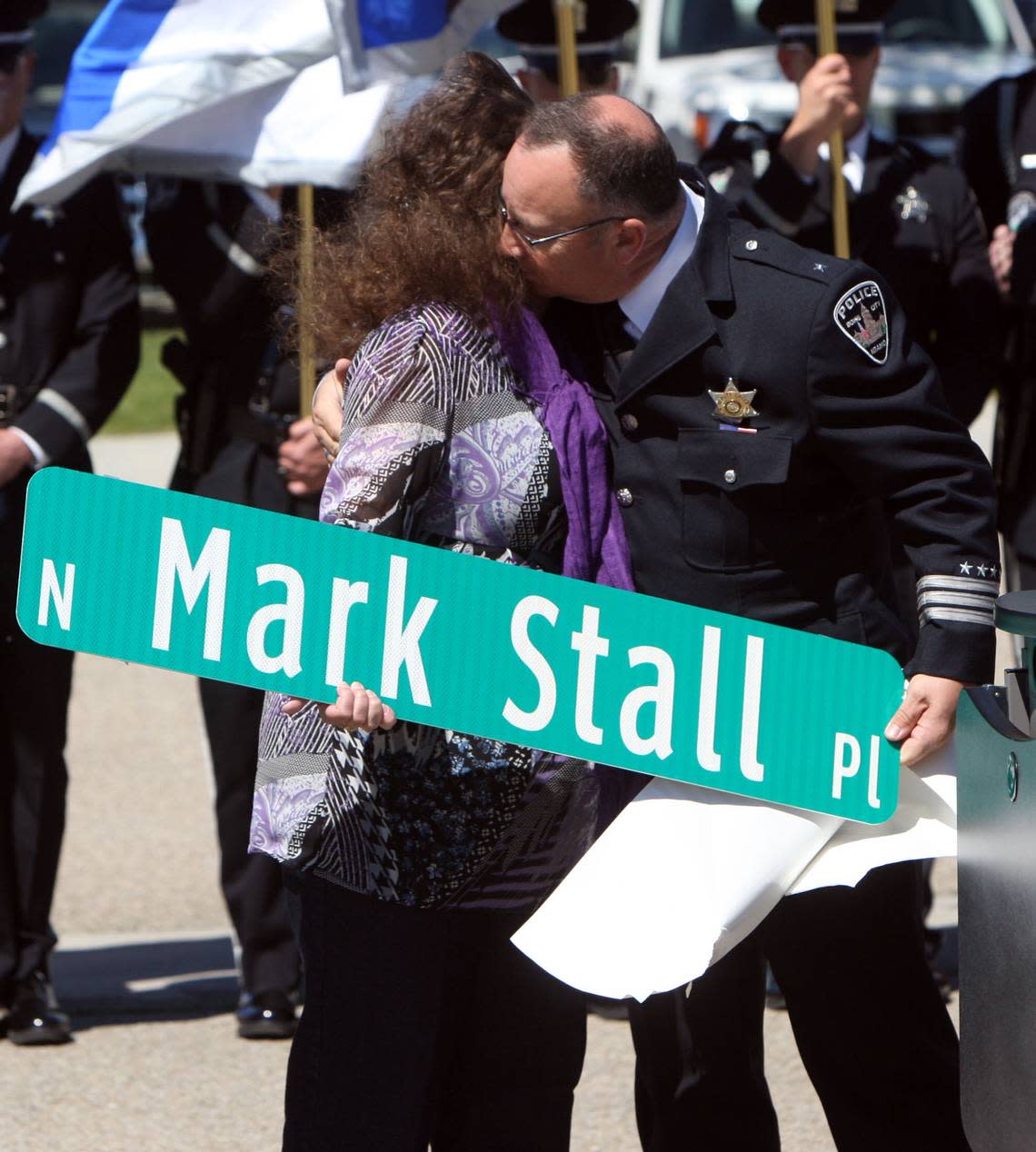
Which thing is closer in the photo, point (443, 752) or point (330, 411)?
point (443, 752)

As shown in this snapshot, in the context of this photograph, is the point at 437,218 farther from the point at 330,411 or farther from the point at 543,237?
the point at 330,411

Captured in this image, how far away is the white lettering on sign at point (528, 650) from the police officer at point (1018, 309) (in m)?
2.19

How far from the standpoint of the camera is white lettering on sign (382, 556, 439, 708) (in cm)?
257

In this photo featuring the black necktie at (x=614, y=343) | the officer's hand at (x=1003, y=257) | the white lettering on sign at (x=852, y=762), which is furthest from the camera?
the officer's hand at (x=1003, y=257)

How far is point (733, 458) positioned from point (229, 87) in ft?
6.72

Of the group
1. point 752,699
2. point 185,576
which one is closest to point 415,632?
point 185,576

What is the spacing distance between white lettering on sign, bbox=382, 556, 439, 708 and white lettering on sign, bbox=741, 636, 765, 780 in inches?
15.2

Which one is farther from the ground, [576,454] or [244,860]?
[576,454]

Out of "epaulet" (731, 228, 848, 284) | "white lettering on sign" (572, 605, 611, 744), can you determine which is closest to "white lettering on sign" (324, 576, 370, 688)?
"white lettering on sign" (572, 605, 611, 744)

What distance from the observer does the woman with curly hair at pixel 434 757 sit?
271 cm

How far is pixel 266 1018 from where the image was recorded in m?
4.44

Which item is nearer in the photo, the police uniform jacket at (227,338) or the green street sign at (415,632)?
the green street sign at (415,632)

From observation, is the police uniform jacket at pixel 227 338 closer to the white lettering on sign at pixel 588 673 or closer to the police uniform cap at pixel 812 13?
the police uniform cap at pixel 812 13

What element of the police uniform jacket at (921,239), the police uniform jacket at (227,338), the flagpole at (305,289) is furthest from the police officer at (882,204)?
the flagpole at (305,289)
